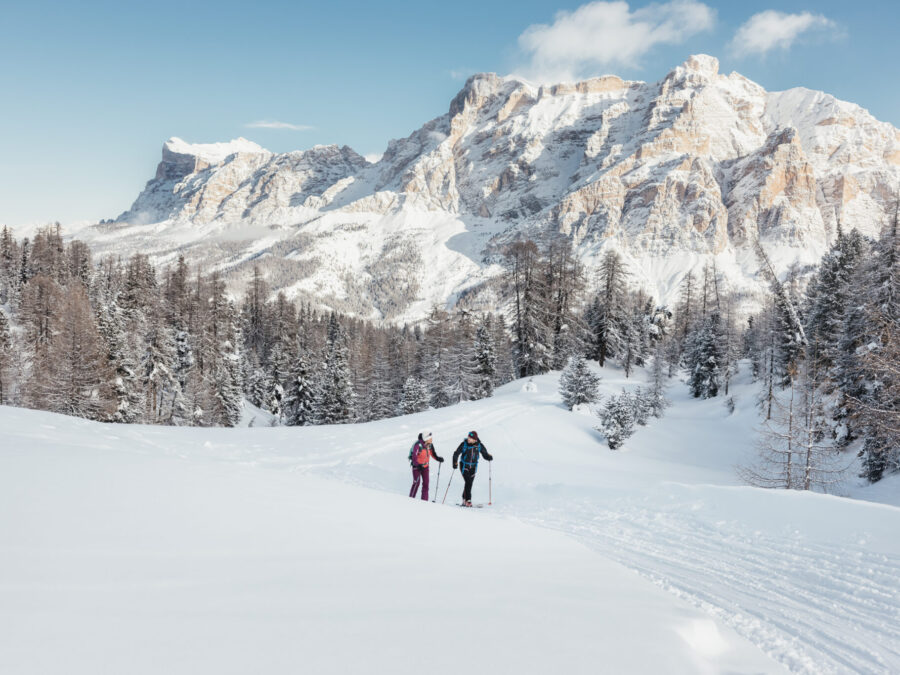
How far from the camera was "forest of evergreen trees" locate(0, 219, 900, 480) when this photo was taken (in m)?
21.1

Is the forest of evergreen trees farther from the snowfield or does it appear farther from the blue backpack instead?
the blue backpack

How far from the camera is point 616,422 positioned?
2147cm

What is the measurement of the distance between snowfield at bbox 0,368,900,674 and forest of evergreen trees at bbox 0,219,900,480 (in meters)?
8.42

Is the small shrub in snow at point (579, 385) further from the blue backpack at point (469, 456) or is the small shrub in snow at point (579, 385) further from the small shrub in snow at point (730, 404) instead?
the small shrub in snow at point (730, 404)

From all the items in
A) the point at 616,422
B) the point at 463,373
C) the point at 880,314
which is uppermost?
the point at 880,314

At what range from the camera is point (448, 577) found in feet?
13.2

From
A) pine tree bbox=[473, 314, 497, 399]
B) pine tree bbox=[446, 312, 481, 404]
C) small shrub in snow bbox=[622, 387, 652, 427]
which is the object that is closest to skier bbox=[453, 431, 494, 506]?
small shrub in snow bbox=[622, 387, 652, 427]

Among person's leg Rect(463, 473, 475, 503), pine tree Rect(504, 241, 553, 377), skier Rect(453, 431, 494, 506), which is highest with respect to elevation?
pine tree Rect(504, 241, 553, 377)

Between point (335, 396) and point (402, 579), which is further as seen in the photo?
point (335, 396)

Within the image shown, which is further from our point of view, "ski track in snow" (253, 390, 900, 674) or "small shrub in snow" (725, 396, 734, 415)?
"small shrub in snow" (725, 396, 734, 415)

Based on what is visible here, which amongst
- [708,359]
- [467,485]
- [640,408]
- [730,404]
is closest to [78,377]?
[467,485]

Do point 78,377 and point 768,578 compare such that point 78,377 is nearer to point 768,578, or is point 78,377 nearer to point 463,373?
point 463,373

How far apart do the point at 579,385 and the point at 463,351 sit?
16563 mm

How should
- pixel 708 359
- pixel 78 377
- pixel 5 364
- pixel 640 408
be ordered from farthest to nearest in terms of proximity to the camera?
pixel 708 359
pixel 5 364
pixel 640 408
pixel 78 377
